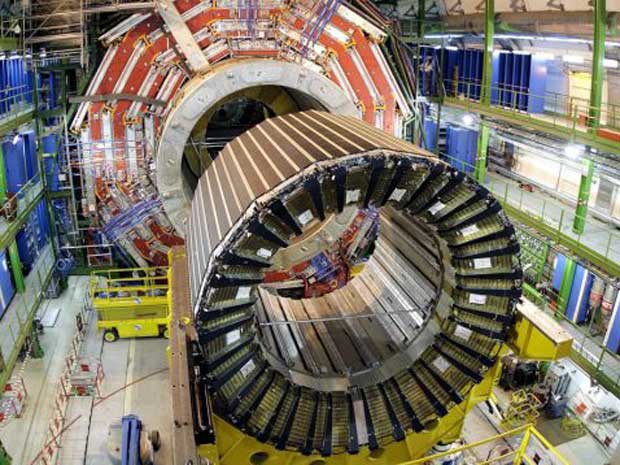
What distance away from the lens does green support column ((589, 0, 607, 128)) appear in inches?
358

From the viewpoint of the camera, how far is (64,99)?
9.64 metres

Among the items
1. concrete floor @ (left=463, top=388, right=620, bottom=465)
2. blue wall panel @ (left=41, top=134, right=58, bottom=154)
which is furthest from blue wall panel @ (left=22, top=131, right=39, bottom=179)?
concrete floor @ (left=463, top=388, right=620, bottom=465)

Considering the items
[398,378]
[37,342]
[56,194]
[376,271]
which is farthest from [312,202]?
[56,194]

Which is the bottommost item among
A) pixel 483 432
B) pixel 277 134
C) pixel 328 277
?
pixel 483 432

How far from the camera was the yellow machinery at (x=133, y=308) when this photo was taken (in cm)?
995

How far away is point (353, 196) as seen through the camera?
400cm

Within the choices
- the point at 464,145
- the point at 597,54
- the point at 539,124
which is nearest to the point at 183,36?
the point at 597,54

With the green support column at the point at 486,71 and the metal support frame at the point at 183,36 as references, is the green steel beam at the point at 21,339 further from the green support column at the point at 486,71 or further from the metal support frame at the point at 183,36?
the green support column at the point at 486,71

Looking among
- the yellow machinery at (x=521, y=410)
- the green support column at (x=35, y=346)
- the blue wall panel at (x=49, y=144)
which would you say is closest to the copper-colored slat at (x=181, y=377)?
the green support column at (x=35, y=346)

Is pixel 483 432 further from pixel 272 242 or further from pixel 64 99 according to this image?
pixel 64 99

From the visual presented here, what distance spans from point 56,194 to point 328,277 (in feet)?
18.5

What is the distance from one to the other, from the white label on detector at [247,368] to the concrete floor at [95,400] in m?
4.32

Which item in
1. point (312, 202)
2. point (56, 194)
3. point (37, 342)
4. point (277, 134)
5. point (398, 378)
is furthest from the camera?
point (56, 194)

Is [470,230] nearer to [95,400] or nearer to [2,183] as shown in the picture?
[95,400]
